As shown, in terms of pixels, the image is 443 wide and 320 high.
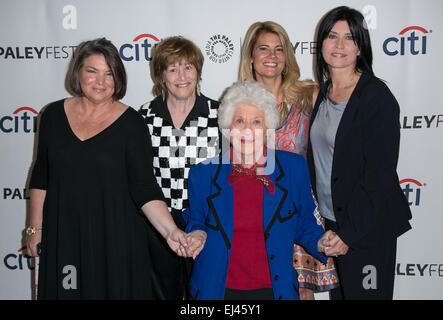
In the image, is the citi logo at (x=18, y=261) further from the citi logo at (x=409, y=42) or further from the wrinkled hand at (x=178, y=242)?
the citi logo at (x=409, y=42)

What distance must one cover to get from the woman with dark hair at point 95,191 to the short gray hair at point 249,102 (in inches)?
18.2

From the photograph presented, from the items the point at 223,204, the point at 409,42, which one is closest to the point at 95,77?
the point at 223,204

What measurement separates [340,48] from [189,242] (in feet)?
4.35

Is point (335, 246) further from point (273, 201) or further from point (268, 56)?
point (268, 56)

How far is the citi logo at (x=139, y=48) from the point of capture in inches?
124

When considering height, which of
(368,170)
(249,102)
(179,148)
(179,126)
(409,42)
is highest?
(409,42)

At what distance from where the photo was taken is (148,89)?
127 inches

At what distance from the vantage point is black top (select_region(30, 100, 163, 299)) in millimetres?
1918

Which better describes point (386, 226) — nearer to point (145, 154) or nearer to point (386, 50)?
point (145, 154)

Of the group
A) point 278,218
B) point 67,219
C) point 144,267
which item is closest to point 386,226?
point 278,218

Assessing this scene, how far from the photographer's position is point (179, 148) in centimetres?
227

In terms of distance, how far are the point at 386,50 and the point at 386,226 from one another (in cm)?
171

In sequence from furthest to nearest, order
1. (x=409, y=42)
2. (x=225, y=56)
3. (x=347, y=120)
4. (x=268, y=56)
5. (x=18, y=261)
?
(x=18, y=261) → (x=225, y=56) → (x=409, y=42) → (x=268, y=56) → (x=347, y=120)

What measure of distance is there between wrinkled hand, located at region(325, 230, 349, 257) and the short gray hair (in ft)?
2.10
